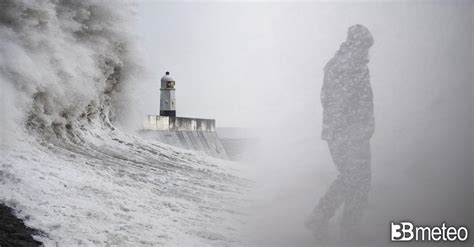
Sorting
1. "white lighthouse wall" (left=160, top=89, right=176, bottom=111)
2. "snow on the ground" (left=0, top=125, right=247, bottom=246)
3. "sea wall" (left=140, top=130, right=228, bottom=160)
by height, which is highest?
"white lighthouse wall" (left=160, top=89, right=176, bottom=111)

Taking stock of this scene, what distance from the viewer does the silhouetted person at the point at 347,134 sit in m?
3.22

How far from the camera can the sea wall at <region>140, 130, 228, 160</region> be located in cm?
611

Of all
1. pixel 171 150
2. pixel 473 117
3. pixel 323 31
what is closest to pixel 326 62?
pixel 323 31

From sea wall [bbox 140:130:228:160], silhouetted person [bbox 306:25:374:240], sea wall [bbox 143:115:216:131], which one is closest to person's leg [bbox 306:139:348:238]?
silhouetted person [bbox 306:25:374:240]

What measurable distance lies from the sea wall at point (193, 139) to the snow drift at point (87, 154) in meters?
0.98

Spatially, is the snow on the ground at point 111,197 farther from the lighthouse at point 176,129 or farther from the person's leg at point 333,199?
the lighthouse at point 176,129

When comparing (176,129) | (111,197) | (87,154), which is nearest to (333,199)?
(111,197)

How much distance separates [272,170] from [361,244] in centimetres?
78

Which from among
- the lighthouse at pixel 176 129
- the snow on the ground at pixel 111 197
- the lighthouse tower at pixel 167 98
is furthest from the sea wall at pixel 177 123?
the snow on the ground at pixel 111 197

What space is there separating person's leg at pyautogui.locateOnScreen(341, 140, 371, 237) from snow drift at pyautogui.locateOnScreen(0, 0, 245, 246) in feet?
2.25

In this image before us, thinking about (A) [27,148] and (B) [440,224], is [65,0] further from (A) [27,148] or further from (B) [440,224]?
(B) [440,224]

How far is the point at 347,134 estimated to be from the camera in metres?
3.21

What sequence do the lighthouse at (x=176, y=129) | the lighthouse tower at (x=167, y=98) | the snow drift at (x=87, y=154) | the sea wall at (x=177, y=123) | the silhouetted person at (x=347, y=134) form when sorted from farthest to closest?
1. the lighthouse tower at (x=167, y=98)
2. the lighthouse at (x=176, y=129)
3. the sea wall at (x=177, y=123)
4. the silhouetted person at (x=347, y=134)
5. the snow drift at (x=87, y=154)

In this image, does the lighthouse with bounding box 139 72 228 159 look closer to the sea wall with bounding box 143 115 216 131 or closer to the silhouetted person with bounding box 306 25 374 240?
the sea wall with bounding box 143 115 216 131
